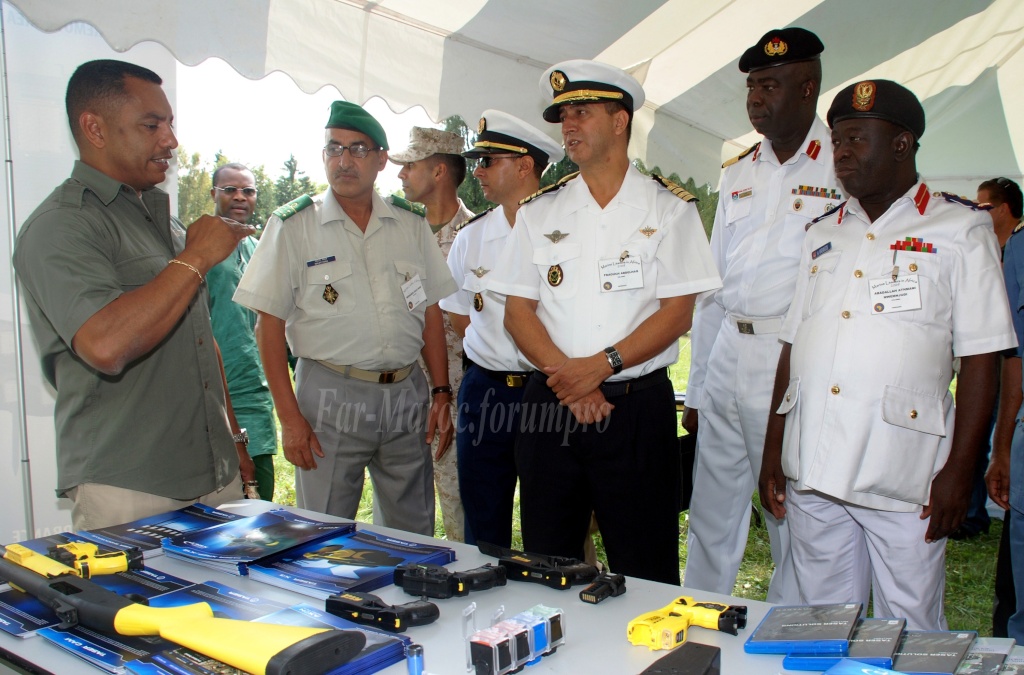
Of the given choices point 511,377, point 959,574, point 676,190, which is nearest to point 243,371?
point 511,377

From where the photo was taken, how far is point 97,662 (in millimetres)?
1227

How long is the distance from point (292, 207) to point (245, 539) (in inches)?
62.1

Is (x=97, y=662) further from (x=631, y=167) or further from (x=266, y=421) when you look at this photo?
(x=266, y=421)

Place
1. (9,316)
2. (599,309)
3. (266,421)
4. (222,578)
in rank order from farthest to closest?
(266,421) → (9,316) → (599,309) → (222,578)

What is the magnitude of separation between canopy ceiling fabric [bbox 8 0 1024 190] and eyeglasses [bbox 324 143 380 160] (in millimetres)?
488

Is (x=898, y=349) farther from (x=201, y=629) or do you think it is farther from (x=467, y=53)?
(x=467, y=53)

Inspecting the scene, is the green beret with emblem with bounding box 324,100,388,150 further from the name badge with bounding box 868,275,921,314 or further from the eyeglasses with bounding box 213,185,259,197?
the name badge with bounding box 868,275,921,314

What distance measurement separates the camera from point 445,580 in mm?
1461

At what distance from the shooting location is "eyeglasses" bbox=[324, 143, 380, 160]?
117 inches

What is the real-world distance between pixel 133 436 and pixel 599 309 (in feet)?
4.66

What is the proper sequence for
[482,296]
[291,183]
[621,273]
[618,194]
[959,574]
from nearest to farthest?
[621,273] → [618,194] → [482,296] → [959,574] → [291,183]

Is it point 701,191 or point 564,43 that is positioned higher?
point 564,43

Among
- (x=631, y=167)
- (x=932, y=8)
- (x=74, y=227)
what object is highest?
(x=932, y=8)

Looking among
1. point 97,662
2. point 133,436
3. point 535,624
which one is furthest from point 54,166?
point 535,624
